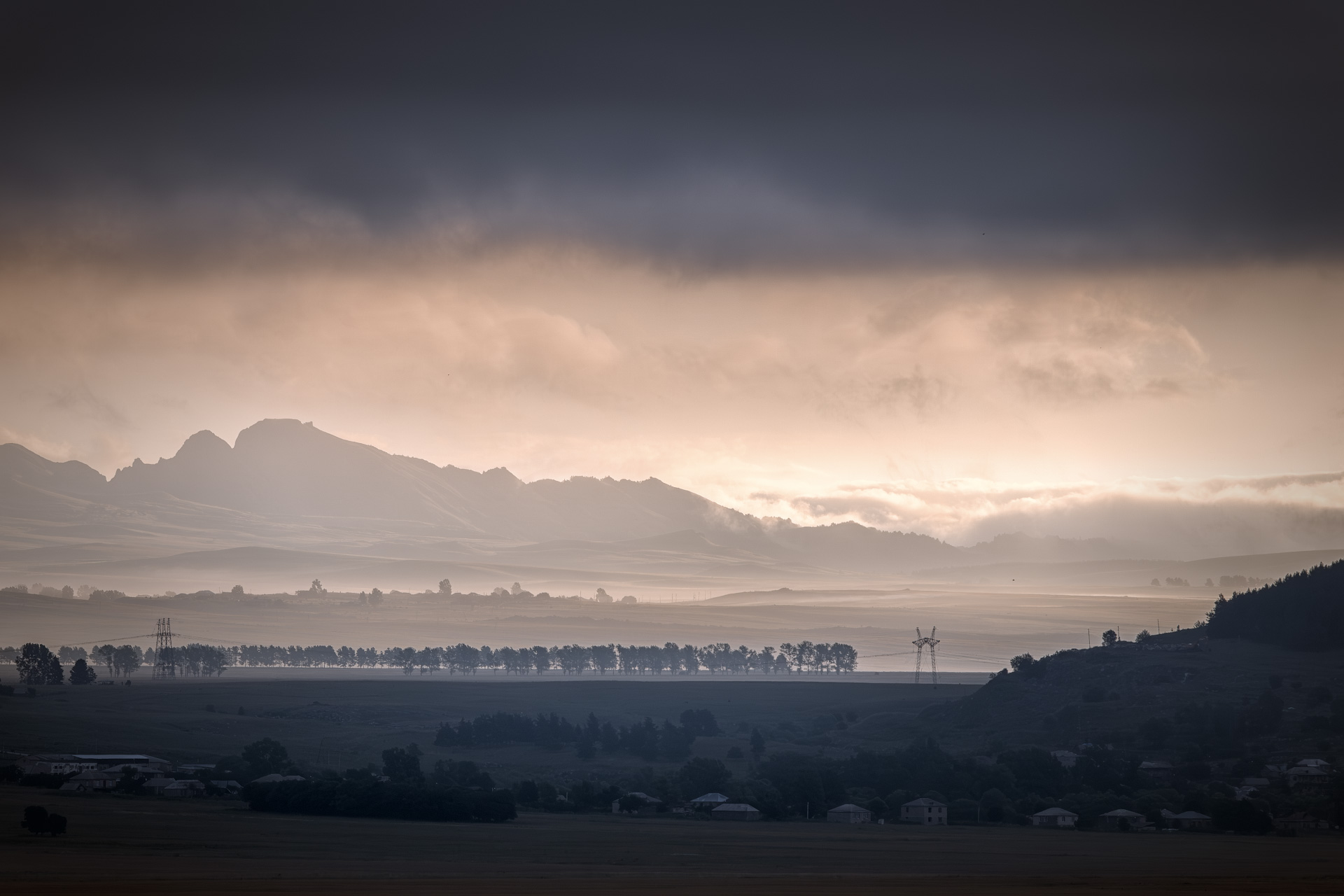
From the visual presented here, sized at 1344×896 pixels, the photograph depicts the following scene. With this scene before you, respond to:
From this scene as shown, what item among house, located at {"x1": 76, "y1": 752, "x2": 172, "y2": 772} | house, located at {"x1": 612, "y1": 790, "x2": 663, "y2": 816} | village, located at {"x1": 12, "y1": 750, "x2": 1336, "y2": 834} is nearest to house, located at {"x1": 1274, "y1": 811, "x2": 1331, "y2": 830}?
village, located at {"x1": 12, "y1": 750, "x2": 1336, "y2": 834}

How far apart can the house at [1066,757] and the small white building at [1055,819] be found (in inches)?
891

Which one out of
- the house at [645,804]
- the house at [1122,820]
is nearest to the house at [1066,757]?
the house at [1122,820]

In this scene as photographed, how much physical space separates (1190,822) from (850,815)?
25.6 m

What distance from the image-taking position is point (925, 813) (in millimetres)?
115688

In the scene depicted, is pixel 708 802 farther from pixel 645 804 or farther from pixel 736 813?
pixel 645 804

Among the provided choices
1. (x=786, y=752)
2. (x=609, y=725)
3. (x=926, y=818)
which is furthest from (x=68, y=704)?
(x=926, y=818)

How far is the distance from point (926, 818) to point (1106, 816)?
13.6 meters

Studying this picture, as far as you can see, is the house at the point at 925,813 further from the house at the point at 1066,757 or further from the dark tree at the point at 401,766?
the dark tree at the point at 401,766

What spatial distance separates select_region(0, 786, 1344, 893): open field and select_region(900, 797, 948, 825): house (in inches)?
189

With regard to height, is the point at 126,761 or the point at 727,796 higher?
the point at 727,796

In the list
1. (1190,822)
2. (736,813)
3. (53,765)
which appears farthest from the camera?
(53,765)

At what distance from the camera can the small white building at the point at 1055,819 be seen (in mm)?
113438

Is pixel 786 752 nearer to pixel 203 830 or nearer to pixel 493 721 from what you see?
pixel 493 721

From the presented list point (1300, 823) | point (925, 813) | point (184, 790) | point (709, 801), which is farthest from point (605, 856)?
point (1300, 823)
